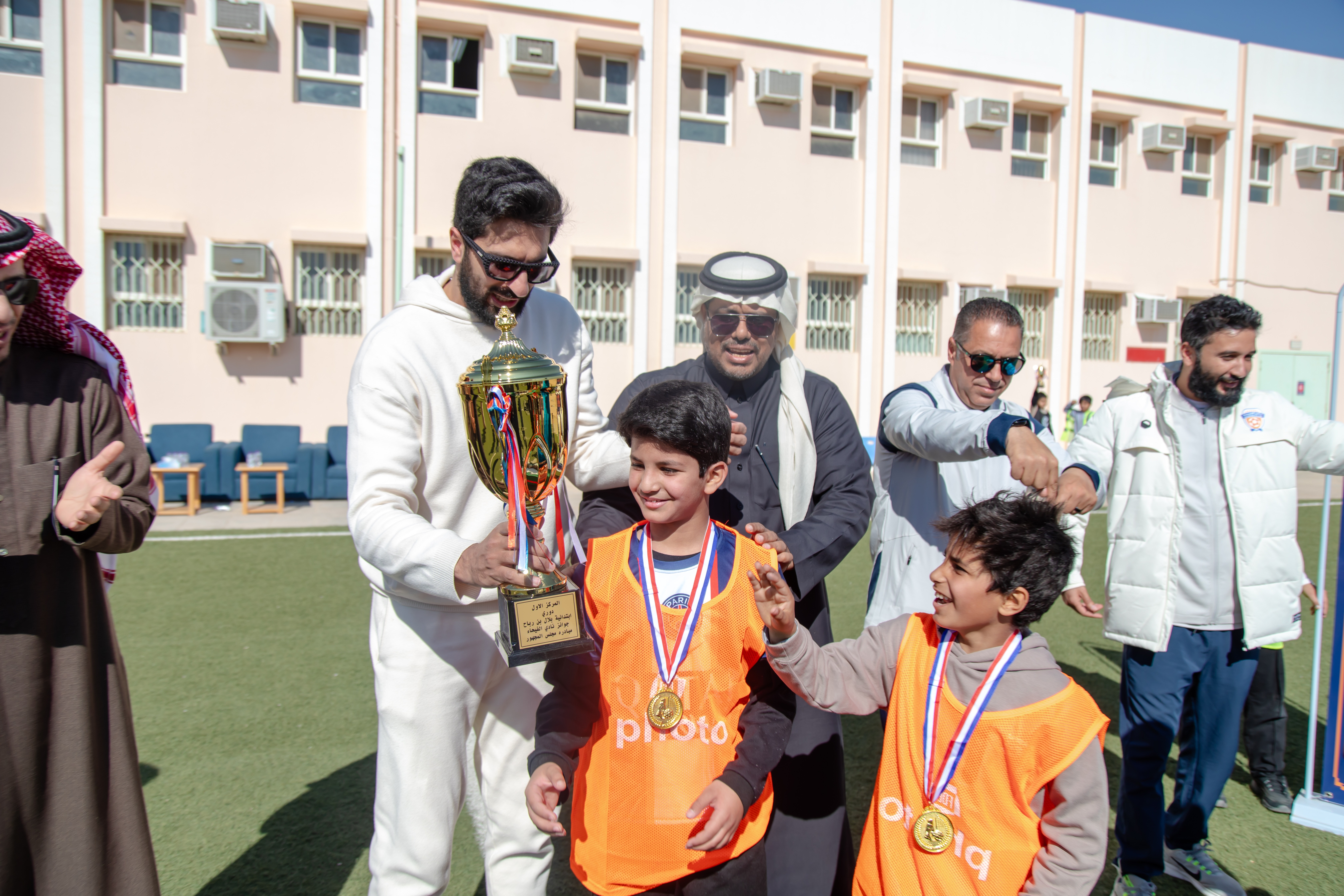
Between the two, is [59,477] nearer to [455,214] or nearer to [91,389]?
[91,389]

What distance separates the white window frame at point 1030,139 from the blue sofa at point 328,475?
1288cm

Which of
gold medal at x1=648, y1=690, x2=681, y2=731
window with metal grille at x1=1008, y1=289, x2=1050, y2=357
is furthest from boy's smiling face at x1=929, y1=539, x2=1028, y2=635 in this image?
window with metal grille at x1=1008, y1=289, x2=1050, y2=357

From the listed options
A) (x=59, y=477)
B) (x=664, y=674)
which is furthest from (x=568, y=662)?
(x=59, y=477)

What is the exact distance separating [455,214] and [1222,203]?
64.5ft

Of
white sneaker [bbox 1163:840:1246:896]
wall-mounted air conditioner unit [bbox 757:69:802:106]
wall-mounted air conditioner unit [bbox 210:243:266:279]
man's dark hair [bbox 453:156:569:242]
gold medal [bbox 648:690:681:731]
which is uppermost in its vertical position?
wall-mounted air conditioner unit [bbox 757:69:802:106]

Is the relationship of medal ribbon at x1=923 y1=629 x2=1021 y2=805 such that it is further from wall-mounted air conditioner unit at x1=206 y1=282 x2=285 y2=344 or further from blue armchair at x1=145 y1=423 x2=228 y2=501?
wall-mounted air conditioner unit at x1=206 y1=282 x2=285 y2=344

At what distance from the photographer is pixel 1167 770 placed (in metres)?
3.79

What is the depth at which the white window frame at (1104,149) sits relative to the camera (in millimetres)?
16516

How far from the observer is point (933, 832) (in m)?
1.83

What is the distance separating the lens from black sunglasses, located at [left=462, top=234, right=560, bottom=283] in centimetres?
198

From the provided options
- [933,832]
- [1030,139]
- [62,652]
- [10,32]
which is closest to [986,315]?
[933,832]

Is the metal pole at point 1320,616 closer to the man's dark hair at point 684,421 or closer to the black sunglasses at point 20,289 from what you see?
the man's dark hair at point 684,421

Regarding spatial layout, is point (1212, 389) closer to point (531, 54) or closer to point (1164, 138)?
point (531, 54)

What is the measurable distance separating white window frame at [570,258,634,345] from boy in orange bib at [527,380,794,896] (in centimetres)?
1175
